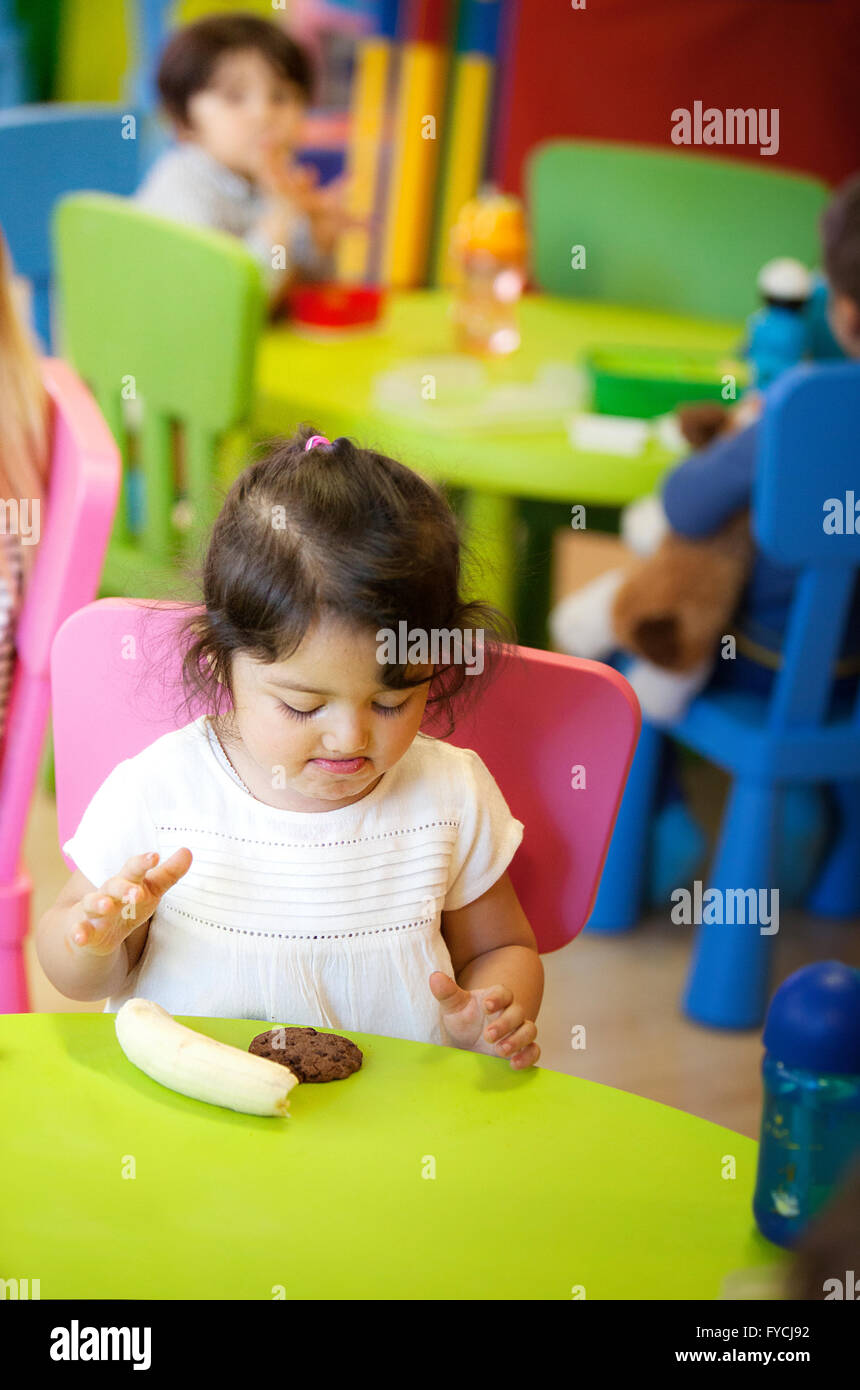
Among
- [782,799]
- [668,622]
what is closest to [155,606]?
[668,622]

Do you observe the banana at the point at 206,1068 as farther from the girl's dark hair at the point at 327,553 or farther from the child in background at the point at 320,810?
the girl's dark hair at the point at 327,553

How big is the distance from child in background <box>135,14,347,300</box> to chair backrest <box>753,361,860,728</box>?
1134 mm

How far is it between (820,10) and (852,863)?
2024mm

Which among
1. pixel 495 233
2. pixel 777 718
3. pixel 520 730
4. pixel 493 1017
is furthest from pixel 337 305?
pixel 493 1017

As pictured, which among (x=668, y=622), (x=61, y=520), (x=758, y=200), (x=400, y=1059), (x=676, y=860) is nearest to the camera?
(x=400, y=1059)

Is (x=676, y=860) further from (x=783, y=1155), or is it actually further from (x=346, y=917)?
(x=783, y=1155)

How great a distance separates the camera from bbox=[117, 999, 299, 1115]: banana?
0.84 meters

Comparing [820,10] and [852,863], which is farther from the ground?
[820,10]

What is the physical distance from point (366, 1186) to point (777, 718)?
47.2 inches

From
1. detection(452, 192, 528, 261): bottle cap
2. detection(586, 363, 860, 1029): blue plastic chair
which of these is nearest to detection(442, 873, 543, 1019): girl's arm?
detection(586, 363, 860, 1029): blue plastic chair

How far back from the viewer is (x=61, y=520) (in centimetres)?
134

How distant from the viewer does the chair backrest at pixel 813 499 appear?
5.44ft

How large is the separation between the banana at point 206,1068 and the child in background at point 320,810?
0.07 metres

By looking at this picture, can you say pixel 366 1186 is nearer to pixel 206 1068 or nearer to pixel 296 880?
pixel 206 1068
